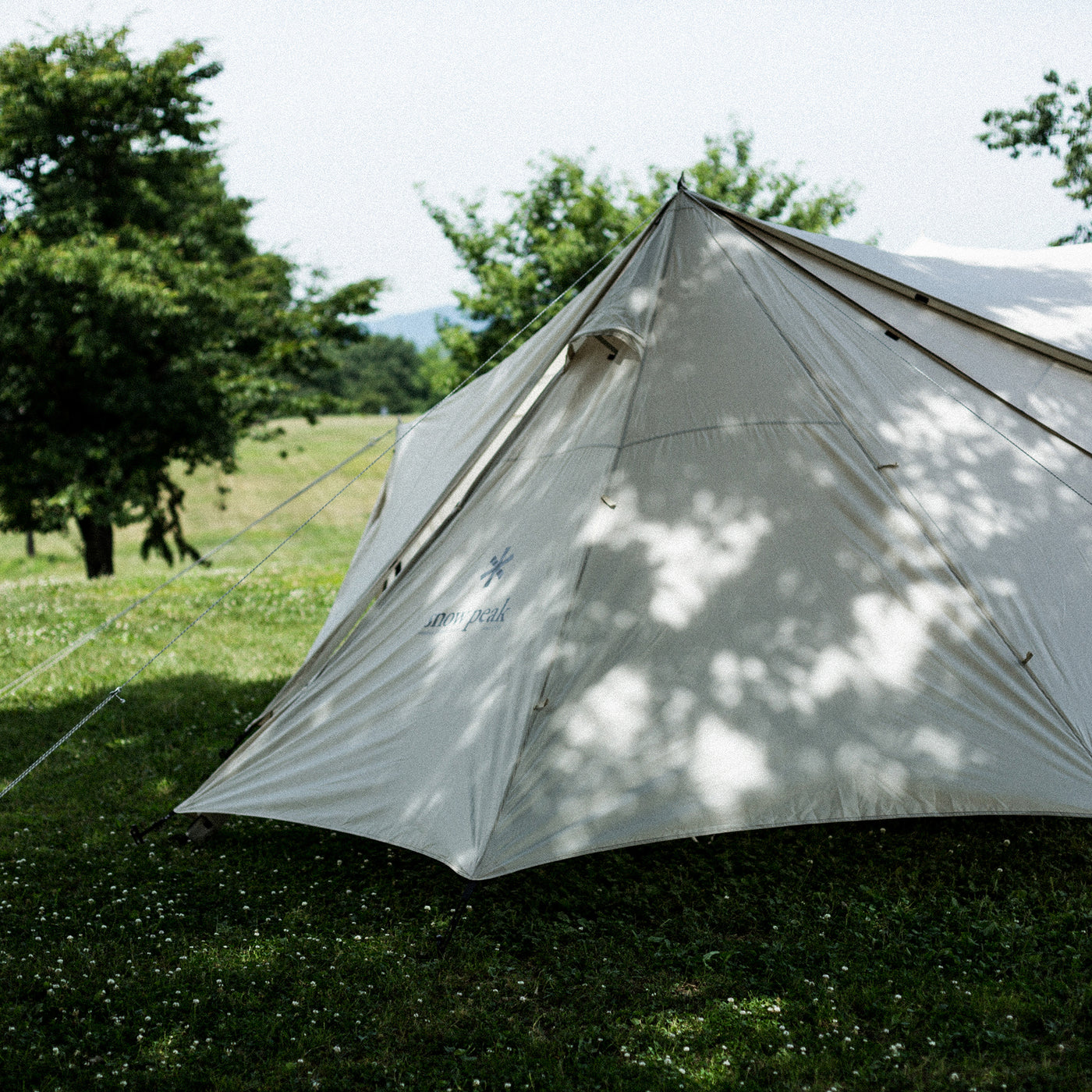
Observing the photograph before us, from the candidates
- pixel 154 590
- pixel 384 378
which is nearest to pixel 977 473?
pixel 154 590

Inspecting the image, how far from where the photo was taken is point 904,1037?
337 centimetres

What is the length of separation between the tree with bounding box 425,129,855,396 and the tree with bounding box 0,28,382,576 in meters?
5.30

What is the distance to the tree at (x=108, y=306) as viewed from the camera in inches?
632

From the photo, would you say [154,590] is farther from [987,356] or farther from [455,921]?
[987,356]

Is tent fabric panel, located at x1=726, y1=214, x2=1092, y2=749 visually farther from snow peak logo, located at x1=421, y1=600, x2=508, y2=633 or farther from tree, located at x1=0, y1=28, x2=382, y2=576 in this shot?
tree, located at x1=0, y1=28, x2=382, y2=576

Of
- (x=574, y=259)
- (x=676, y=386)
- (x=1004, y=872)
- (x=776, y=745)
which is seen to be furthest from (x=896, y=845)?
(x=574, y=259)

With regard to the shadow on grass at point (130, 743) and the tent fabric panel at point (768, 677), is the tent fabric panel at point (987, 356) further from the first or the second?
the shadow on grass at point (130, 743)

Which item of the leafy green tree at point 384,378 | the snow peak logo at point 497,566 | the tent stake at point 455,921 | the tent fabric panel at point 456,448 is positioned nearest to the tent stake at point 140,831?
the tent fabric panel at point 456,448

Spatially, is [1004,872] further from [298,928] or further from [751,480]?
[298,928]

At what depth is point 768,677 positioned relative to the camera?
435 centimetres

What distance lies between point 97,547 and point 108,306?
4690 millimetres

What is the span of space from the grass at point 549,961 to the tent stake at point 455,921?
4 cm

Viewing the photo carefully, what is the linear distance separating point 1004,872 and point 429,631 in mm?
2678

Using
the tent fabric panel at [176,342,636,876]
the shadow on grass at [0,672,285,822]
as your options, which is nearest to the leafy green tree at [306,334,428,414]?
the shadow on grass at [0,672,285,822]
